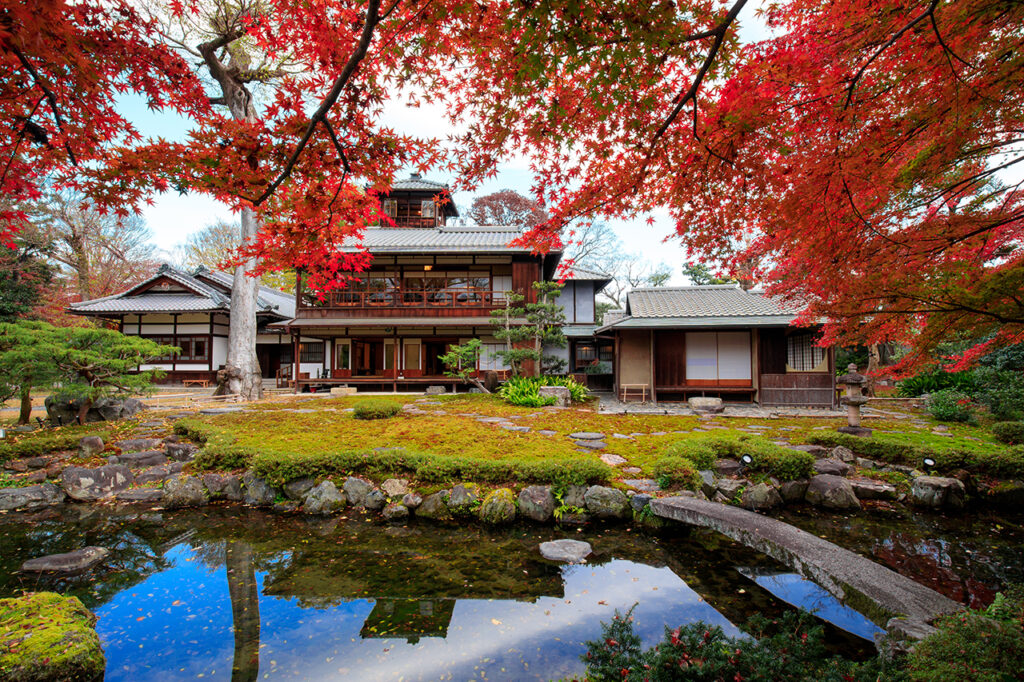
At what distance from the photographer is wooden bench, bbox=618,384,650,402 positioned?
13.2 metres

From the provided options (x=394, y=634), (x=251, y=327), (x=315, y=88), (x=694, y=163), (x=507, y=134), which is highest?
(x=315, y=88)

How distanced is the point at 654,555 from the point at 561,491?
Result: 1135 millimetres

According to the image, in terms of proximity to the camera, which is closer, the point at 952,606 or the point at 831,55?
the point at 952,606

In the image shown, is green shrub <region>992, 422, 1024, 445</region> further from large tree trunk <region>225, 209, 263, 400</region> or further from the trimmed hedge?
large tree trunk <region>225, 209, 263, 400</region>

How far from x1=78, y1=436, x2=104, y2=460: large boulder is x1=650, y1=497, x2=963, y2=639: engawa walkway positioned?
7.64 m

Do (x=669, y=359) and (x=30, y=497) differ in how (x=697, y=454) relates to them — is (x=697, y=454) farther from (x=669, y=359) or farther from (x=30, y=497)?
(x=669, y=359)

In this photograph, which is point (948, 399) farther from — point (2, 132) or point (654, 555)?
point (2, 132)

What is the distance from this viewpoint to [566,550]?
154 inches

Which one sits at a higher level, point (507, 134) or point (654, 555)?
point (507, 134)

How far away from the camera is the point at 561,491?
4.68 meters

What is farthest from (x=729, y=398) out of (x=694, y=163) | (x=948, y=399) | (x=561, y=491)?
(x=694, y=163)

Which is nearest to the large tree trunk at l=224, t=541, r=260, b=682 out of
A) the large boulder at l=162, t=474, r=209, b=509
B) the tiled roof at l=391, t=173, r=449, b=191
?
the large boulder at l=162, t=474, r=209, b=509

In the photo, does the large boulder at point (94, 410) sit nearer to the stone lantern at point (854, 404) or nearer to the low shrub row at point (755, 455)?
the low shrub row at point (755, 455)

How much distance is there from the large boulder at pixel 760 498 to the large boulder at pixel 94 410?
10747 millimetres
